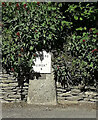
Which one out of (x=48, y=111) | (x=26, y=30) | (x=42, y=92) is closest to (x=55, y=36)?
(x=26, y=30)

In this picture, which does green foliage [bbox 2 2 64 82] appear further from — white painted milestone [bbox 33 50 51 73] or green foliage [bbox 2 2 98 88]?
white painted milestone [bbox 33 50 51 73]

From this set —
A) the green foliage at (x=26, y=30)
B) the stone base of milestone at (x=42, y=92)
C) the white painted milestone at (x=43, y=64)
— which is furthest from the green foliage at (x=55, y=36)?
the stone base of milestone at (x=42, y=92)

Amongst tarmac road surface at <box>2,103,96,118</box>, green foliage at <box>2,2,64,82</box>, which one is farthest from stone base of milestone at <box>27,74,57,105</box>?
green foliage at <box>2,2,64,82</box>

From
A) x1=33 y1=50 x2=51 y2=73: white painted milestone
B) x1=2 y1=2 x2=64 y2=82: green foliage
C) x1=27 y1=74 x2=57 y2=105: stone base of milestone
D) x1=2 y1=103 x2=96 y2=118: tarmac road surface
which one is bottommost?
x1=2 y1=103 x2=96 y2=118: tarmac road surface

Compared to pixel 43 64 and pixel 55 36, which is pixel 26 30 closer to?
pixel 55 36

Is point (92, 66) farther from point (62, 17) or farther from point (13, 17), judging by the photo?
point (13, 17)

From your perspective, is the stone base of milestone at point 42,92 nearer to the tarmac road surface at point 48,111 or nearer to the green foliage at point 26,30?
the tarmac road surface at point 48,111

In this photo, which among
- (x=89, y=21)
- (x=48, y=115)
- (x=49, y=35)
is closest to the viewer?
(x=48, y=115)

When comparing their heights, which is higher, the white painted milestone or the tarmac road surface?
the white painted milestone

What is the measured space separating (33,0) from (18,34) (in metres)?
0.92

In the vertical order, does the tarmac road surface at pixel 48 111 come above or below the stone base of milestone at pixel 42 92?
below

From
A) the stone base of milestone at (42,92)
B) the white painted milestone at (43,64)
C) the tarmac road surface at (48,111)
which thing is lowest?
the tarmac road surface at (48,111)

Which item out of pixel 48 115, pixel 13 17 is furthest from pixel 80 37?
pixel 48 115

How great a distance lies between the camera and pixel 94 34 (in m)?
5.67
